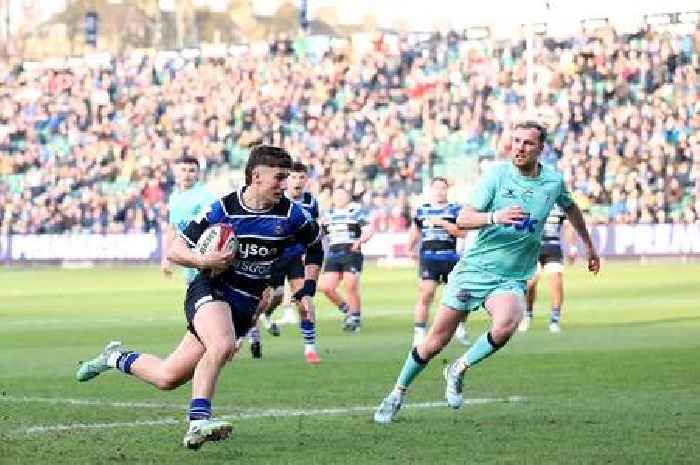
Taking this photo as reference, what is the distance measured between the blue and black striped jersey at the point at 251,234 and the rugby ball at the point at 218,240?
0.12m

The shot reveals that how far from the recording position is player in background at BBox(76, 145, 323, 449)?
1095 centimetres

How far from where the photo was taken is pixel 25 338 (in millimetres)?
23125

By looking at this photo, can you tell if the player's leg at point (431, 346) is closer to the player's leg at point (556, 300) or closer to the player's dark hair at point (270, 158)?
the player's dark hair at point (270, 158)

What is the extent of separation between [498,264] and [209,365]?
9.59 ft

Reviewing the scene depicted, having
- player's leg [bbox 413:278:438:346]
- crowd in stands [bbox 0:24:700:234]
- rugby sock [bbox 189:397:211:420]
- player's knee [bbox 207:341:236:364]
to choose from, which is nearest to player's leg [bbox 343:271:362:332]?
player's leg [bbox 413:278:438:346]

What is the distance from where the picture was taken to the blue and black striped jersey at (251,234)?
1116 cm

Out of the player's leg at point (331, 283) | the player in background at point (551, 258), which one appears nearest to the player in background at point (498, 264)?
the player in background at point (551, 258)

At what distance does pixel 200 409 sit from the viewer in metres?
10.8

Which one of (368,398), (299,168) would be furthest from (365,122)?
(368,398)

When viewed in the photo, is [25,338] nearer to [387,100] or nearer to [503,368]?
[503,368]

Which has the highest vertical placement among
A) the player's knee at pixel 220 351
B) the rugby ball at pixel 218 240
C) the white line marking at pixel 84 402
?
the rugby ball at pixel 218 240

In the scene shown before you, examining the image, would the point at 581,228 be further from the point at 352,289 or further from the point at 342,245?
the point at 342,245

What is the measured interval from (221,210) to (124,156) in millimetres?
48372

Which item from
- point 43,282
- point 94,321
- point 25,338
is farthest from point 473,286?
point 43,282
